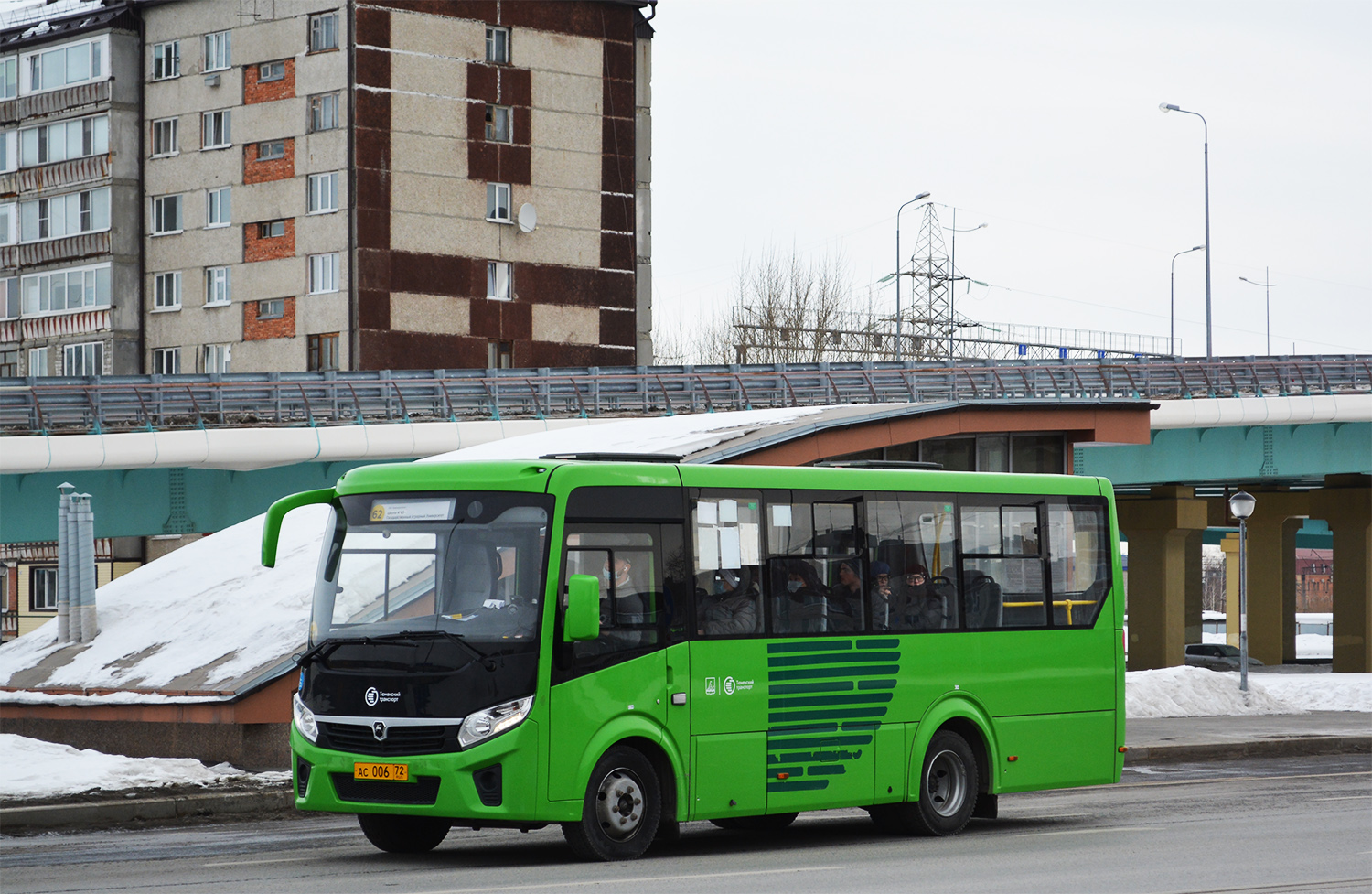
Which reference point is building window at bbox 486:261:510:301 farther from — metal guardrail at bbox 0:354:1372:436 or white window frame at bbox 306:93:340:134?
metal guardrail at bbox 0:354:1372:436

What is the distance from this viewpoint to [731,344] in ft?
282

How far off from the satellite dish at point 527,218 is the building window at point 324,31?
29.5ft

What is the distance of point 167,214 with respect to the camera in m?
70.8

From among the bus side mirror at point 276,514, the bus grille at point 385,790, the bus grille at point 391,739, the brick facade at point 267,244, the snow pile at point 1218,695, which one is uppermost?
the brick facade at point 267,244

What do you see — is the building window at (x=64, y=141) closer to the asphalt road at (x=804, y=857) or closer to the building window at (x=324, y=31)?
the building window at (x=324, y=31)

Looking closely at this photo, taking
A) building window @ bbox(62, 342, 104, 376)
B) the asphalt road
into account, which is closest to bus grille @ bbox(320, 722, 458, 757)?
the asphalt road

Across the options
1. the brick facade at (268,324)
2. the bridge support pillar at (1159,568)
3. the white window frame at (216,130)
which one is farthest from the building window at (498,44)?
the bridge support pillar at (1159,568)

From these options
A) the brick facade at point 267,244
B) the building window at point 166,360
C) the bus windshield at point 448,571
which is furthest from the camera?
the building window at point 166,360

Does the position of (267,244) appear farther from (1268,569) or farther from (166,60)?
(1268,569)

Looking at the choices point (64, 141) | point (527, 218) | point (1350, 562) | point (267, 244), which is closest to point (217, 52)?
point (267, 244)

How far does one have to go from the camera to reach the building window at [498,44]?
68812 mm

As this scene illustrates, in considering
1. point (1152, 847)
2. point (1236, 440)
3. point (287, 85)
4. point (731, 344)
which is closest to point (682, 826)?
point (1152, 847)

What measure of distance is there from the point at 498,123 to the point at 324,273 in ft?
28.6

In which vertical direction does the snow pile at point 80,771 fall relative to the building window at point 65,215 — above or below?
below
